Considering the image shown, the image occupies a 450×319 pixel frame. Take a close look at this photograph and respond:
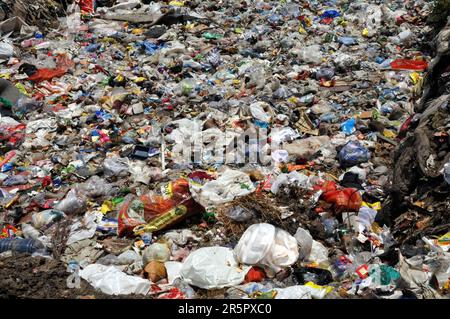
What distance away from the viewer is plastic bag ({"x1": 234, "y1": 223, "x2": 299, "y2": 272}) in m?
3.58

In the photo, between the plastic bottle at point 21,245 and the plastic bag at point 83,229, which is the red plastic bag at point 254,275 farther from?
the plastic bottle at point 21,245

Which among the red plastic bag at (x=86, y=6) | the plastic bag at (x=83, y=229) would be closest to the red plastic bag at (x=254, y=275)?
the plastic bag at (x=83, y=229)

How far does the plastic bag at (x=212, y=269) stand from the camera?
345 cm

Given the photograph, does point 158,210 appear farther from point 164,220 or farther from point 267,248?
point 267,248

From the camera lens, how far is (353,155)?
5.00 meters

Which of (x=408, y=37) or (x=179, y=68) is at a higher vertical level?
(x=408, y=37)

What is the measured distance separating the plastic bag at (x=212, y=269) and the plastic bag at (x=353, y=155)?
1899 millimetres

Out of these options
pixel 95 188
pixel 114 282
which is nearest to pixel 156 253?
pixel 114 282

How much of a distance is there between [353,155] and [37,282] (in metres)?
3.19

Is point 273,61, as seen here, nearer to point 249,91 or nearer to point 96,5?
point 249,91

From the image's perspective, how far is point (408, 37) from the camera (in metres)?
7.78

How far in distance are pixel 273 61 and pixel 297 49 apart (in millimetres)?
465

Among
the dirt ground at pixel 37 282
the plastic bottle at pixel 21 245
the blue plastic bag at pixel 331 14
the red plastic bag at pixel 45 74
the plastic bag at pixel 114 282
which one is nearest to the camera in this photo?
the dirt ground at pixel 37 282
